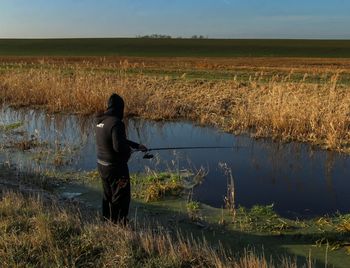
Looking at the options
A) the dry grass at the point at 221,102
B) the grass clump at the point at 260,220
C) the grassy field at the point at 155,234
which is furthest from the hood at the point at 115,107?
the dry grass at the point at 221,102

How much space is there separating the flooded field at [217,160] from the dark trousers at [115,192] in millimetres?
1948

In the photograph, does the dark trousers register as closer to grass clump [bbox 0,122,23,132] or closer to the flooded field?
the flooded field

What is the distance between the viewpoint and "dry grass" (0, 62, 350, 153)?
549 inches

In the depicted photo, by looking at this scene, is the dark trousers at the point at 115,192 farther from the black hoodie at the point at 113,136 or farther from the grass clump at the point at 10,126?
the grass clump at the point at 10,126

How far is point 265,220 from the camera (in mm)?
7750

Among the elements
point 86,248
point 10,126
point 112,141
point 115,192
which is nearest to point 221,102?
point 10,126

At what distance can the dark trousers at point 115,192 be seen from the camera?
691cm

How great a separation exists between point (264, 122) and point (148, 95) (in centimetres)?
533

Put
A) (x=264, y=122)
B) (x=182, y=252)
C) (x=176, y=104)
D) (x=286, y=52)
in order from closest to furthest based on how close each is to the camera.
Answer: (x=182, y=252) < (x=264, y=122) < (x=176, y=104) < (x=286, y=52)

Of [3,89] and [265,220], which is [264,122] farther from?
[3,89]

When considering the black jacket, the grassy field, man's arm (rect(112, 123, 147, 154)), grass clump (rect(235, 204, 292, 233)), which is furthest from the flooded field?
man's arm (rect(112, 123, 147, 154))

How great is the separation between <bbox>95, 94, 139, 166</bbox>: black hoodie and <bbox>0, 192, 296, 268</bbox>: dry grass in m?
1.10

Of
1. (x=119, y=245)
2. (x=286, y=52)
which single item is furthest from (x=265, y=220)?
(x=286, y=52)

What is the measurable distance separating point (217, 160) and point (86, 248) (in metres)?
7.30
